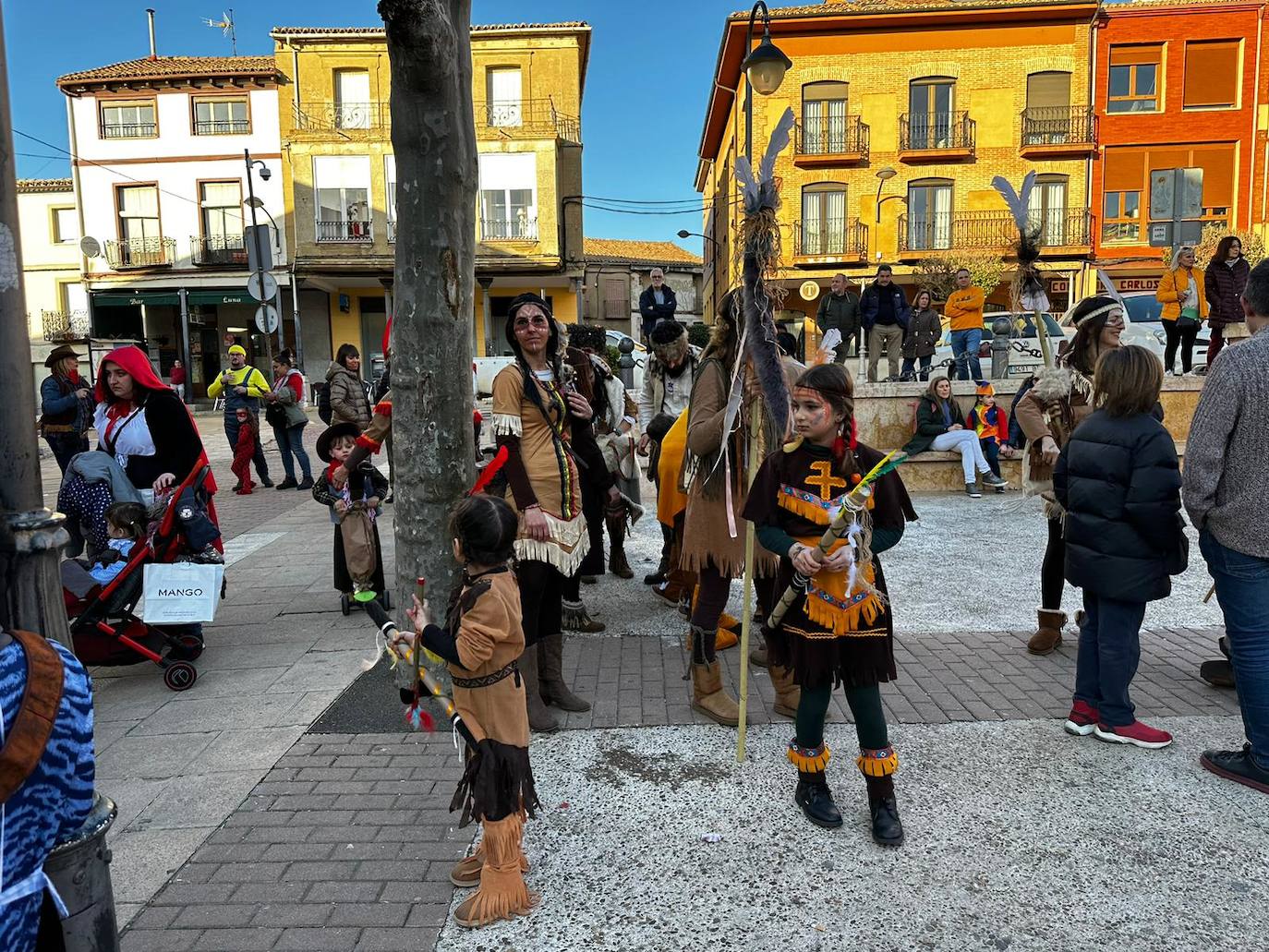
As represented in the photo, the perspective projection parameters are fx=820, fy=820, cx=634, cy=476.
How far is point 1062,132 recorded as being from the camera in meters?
28.6

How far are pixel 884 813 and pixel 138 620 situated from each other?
13.8 feet

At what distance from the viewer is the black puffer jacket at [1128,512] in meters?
3.56

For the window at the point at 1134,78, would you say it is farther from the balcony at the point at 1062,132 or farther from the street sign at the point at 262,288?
the street sign at the point at 262,288

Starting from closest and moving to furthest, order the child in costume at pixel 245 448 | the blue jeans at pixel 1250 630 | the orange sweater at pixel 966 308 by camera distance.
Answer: the blue jeans at pixel 1250 630 → the child in costume at pixel 245 448 → the orange sweater at pixel 966 308

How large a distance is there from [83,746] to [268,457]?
49.1 ft

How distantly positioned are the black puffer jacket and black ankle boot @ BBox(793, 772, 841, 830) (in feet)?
5.15

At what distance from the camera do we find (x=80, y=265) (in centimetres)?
3141

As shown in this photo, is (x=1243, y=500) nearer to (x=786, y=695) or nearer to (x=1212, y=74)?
(x=786, y=695)

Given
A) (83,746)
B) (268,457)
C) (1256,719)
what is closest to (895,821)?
(1256,719)

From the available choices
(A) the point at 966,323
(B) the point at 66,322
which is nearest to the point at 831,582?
(A) the point at 966,323

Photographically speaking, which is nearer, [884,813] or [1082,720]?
[884,813]

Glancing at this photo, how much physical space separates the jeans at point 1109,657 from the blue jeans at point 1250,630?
0.34 metres

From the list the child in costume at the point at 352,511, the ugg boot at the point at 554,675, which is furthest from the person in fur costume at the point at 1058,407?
the child in costume at the point at 352,511

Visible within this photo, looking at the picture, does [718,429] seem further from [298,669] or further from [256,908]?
[298,669]
